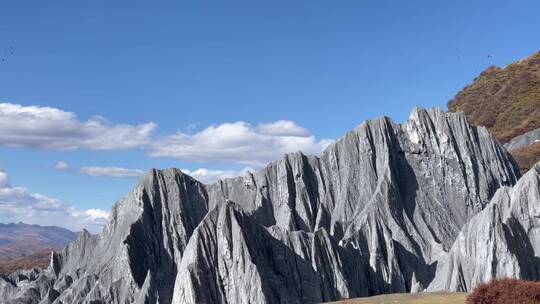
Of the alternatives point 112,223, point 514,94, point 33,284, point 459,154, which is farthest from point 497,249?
point 514,94

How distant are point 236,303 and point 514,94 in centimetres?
13817

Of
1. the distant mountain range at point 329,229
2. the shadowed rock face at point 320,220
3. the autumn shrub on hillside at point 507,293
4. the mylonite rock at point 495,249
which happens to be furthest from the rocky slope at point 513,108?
the autumn shrub on hillside at point 507,293

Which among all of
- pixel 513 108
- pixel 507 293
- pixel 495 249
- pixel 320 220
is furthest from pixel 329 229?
pixel 513 108

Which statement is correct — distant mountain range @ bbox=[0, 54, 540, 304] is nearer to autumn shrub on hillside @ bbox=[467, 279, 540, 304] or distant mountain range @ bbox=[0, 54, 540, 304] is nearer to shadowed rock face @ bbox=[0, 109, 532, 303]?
shadowed rock face @ bbox=[0, 109, 532, 303]

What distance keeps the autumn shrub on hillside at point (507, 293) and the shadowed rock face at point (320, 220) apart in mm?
27087

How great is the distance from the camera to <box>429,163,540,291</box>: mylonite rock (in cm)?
5809

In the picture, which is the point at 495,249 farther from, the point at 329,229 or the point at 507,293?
the point at 329,229

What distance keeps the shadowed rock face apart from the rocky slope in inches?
1947

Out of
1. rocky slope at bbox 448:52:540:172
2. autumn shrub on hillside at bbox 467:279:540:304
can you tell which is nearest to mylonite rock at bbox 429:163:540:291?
autumn shrub on hillside at bbox 467:279:540:304

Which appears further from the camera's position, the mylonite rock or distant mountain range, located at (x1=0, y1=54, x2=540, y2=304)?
distant mountain range, located at (x1=0, y1=54, x2=540, y2=304)

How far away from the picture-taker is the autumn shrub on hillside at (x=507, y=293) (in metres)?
37.6

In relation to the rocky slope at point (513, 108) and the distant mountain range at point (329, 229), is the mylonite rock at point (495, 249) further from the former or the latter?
the rocky slope at point (513, 108)

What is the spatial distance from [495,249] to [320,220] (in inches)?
1060

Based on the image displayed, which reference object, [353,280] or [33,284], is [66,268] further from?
[353,280]
